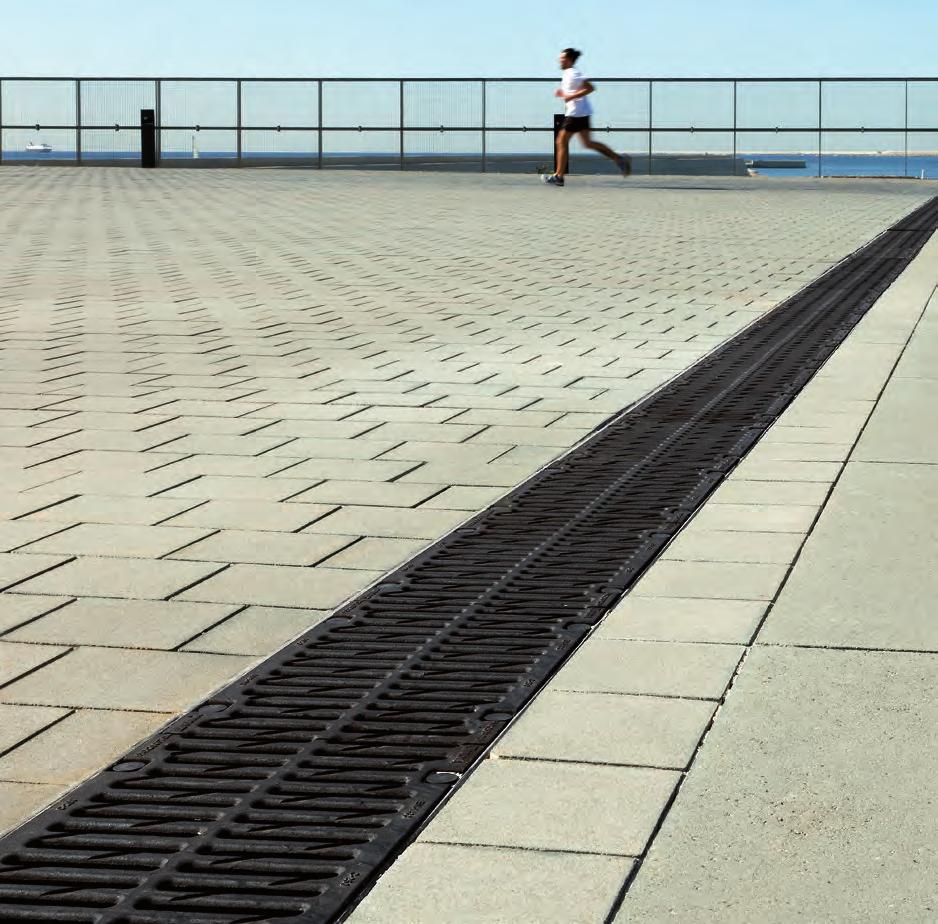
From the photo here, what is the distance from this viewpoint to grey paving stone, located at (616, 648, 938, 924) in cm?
261

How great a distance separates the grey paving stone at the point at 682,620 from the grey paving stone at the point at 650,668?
0.07m

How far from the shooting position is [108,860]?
288 cm

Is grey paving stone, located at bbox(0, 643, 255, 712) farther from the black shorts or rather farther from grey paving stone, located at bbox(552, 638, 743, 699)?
the black shorts

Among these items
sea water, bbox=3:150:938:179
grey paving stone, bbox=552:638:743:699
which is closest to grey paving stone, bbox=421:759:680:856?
grey paving stone, bbox=552:638:743:699

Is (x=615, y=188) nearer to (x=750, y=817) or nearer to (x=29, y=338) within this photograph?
(x=29, y=338)

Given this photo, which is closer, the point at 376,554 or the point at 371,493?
the point at 376,554

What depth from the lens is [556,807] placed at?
9.82ft

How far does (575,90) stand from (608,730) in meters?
21.9

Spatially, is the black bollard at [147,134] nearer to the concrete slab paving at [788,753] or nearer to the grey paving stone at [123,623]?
the concrete slab paving at [788,753]

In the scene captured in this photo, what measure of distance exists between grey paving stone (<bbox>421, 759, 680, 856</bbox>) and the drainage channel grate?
73mm

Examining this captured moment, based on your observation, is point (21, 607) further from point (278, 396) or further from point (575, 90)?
point (575, 90)

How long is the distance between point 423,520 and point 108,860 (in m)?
2.58

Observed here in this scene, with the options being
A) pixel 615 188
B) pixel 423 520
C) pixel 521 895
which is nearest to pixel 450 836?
pixel 521 895

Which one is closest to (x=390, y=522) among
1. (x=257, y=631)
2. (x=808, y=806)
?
(x=257, y=631)
